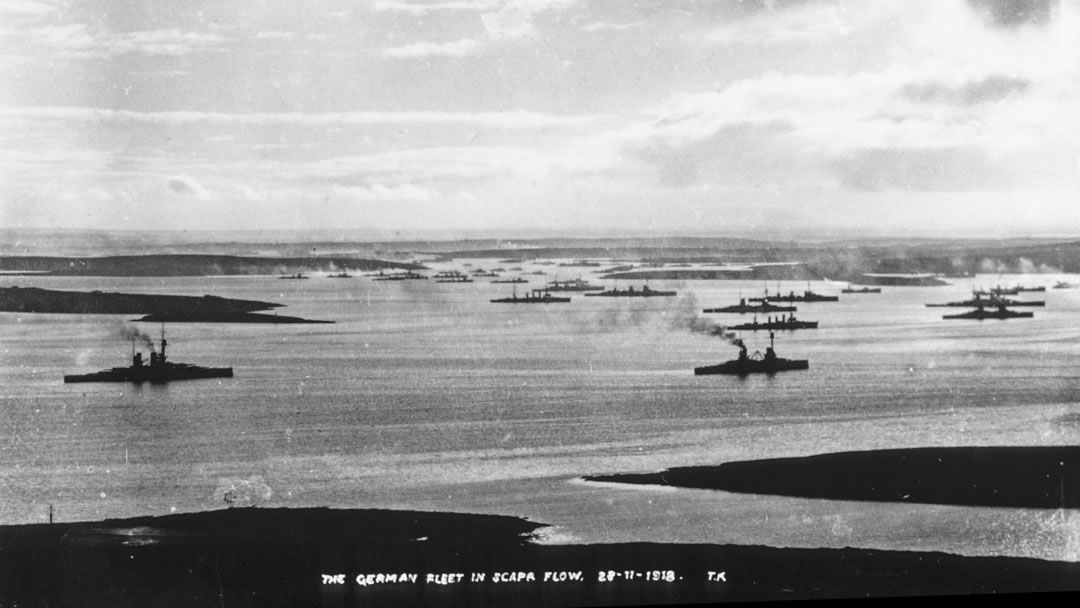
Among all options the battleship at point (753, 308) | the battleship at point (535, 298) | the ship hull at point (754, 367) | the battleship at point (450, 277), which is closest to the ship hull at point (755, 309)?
the battleship at point (753, 308)

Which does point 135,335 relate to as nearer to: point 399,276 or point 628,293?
point 399,276

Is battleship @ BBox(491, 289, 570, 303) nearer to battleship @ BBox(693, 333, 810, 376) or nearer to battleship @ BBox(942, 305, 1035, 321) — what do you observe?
battleship @ BBox(693, 333, 810, 376)

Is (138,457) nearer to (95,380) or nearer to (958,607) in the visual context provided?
(95,380)

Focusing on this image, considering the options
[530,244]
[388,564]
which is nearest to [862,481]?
[530,244]

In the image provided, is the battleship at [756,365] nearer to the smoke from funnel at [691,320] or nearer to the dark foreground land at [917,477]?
the smoke from funnel at [691,320]

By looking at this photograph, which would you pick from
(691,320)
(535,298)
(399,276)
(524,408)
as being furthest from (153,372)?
(691,320)

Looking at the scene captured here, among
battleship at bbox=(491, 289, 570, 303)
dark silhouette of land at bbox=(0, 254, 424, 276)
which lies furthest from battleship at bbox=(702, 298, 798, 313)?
dark silhouette of land at bbox=(0, 254, 424, 276)
